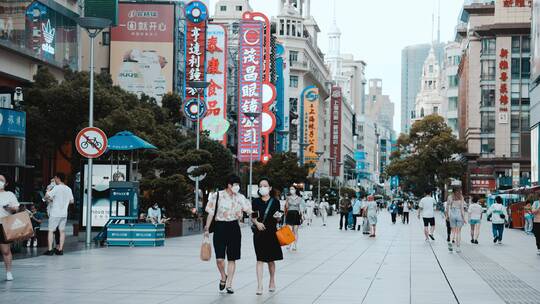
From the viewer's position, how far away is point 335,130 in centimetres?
15462

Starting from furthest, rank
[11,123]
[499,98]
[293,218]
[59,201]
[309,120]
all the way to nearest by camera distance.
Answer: [309,120] → [499,98] → [293,218] → [11,123] → [59,201]

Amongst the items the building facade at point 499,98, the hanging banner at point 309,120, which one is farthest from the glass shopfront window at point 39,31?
the hanging banner at point 309,120

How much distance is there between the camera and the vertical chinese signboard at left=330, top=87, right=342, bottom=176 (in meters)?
152

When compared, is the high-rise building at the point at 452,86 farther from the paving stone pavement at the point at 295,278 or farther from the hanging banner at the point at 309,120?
the paving stone pavement at the point at 295,278

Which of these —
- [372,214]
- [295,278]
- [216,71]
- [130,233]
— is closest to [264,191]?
[295,278]

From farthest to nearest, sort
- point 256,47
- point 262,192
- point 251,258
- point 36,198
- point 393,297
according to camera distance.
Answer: point 256,47, point 36,198, point 251,258, point 262,192, point 393,297

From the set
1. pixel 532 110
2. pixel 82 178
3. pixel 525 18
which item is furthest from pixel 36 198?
pixel 525 18

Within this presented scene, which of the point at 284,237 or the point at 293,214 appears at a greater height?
the point at 284,237

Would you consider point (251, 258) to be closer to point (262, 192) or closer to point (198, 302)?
point (262, 192)

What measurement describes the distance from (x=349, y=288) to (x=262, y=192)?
6.75 ft

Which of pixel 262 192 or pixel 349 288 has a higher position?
pixel 262 192

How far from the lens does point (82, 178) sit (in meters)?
30.0

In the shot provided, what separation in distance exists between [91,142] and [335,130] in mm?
130013

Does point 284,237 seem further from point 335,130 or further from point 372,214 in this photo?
point 335,130
